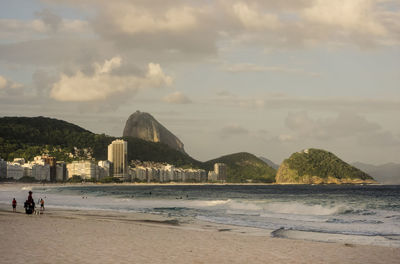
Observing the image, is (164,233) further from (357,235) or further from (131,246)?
(357,235)

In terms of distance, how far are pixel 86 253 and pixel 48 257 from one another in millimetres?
1683

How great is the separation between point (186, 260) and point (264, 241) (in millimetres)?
7525

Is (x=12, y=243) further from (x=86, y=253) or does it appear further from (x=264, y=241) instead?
(x=264, y=241)

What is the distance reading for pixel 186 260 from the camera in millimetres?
16625

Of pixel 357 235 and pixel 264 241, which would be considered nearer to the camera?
pixel 264 241

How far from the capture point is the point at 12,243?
19047 millimetres

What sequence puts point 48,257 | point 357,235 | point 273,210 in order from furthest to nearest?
point 273,210
point 357,235
point 48,257

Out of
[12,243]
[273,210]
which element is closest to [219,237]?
[12,243]

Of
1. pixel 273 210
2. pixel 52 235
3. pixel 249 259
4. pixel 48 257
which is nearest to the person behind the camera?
pixel 48 257

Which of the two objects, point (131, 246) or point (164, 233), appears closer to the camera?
point (131, 246)

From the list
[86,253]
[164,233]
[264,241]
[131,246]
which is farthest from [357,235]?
[86,253]

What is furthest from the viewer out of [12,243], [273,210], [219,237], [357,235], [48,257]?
[273,210]

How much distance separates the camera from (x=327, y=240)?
81.7 ft

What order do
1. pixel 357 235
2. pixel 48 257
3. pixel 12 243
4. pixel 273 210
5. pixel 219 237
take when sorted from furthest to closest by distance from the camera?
pixel 273 210 → pixel 357 235 → pixel 219 237 → pixel 12 243 → pixel 48 257
